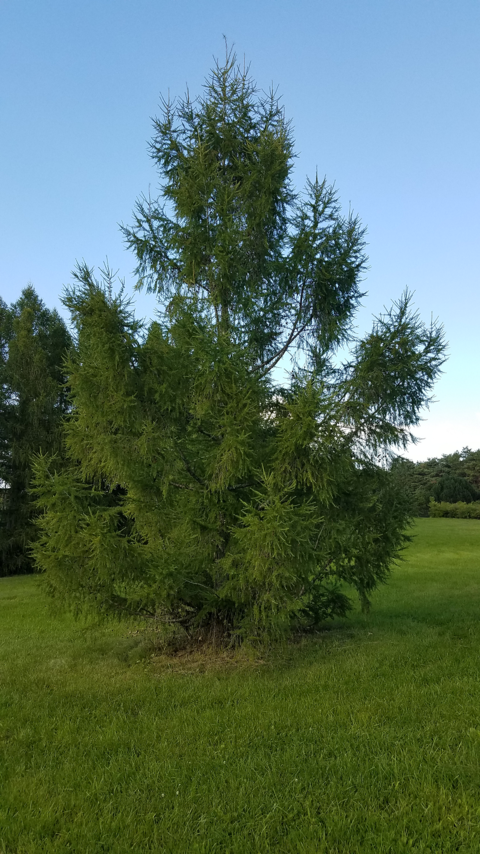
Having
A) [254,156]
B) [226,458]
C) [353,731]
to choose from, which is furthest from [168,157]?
[353,731]

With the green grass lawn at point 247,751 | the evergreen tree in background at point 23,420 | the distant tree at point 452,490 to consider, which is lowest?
the green grass lawn at point 247,751

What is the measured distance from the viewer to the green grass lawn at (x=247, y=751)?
10.7 ft

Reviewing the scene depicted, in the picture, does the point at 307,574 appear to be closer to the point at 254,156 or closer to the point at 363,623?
the point at 363,623

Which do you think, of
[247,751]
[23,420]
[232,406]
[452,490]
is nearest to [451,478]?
[452,490]

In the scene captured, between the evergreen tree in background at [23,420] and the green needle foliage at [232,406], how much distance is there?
546 inches

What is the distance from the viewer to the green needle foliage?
6.23 metres

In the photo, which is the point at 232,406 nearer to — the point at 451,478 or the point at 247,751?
the point at 247,751

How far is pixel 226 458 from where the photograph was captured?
624 cm

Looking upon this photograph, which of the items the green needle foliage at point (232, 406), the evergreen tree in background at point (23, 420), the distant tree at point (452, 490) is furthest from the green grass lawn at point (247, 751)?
the distant tree at point (452, 490)

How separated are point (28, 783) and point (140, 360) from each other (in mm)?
4212

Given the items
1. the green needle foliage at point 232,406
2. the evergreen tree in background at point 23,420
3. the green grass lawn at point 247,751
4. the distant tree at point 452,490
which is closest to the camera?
the green grass lawn at point 247,751

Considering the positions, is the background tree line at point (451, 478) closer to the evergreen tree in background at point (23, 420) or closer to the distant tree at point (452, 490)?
the distant tree at point (452, 490)

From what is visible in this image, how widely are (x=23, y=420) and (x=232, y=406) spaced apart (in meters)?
17.3

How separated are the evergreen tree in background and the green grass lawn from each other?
555 inches
